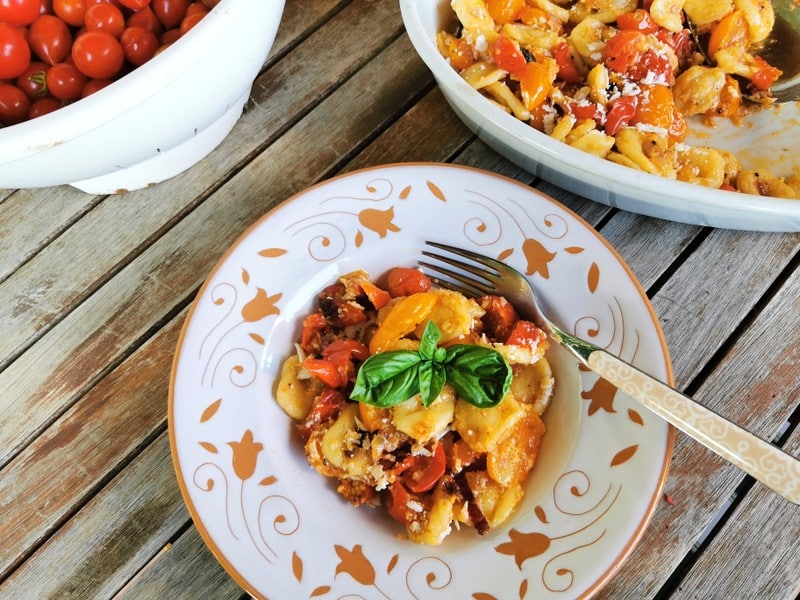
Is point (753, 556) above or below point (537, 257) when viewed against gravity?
below

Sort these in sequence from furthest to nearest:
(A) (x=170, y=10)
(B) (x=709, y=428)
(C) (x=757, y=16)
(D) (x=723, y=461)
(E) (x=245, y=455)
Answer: (C) (x=757, y=16) → (A) (x=170, y=10) → (D) (x=723, y=461) → (E) (x=245, y=455) → (B) (x=709, y=428)

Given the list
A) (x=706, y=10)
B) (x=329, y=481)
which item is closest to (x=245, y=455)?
(x=329, y=481)

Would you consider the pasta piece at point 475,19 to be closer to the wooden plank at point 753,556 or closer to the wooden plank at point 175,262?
the wooden plank at point 175,262

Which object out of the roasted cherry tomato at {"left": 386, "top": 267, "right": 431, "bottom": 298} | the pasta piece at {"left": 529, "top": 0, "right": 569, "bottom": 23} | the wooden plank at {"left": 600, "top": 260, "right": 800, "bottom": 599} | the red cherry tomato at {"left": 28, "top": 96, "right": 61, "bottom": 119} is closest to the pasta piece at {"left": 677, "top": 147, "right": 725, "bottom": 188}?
the wooden plank at {"left": 600, "top": 260, "right": 800, "bottom": 599}

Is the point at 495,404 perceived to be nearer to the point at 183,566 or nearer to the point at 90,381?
the point at 183,566

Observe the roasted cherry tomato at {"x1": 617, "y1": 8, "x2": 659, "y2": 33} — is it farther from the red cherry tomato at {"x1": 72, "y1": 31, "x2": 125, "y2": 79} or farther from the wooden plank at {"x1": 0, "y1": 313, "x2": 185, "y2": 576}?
the wooden plank at {"x1": 0, "y1": 313, "x2": 185, "y2": 576}

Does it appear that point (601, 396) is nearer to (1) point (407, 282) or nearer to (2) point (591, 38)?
(1) point (407, 282)
